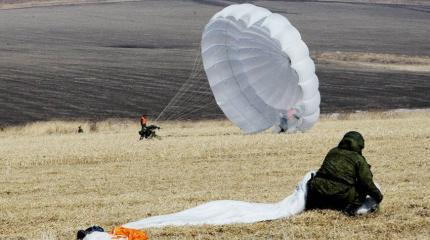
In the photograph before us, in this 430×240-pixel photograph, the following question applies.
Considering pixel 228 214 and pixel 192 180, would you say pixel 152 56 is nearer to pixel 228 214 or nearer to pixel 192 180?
pixel 192 180

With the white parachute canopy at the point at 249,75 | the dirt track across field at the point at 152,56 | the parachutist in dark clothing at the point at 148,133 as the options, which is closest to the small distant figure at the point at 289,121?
the white parachute canopy at the point at 249,75

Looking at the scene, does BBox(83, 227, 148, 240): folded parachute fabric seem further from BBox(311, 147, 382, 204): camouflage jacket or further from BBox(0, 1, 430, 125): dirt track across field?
BBox(0, 1, 430, 125): dirt track across field

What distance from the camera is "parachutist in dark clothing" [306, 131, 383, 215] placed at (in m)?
12.1

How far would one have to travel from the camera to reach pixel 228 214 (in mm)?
12039

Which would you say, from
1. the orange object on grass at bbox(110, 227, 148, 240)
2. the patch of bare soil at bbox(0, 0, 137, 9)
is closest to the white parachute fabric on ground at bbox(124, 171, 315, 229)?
the orange object on grass at bbox(110, 227, 148, 240)

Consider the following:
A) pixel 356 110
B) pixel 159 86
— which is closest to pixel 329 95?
pixel 356 110

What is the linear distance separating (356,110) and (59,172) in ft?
110

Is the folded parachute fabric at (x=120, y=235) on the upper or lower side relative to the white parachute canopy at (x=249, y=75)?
lower

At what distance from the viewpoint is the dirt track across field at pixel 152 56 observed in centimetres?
5622

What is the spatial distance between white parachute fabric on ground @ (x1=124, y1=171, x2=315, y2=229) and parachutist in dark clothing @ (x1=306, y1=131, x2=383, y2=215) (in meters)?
0.41

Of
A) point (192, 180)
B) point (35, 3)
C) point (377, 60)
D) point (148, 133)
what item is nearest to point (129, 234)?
point (192, 180)

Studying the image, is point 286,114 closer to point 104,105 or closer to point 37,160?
point 37,160

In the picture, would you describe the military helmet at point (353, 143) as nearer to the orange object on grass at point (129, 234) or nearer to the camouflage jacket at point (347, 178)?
the camouflage jacket at point (347, 178)

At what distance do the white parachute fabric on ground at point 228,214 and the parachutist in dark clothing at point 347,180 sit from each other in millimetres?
408
